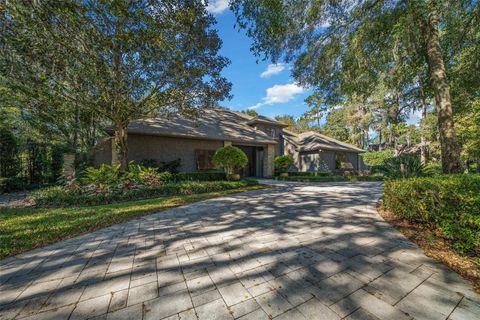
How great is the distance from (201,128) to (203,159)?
219cm

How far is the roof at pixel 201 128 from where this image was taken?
1155cm

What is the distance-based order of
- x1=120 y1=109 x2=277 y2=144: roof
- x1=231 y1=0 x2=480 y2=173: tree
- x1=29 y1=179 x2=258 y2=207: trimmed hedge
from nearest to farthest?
x1=231 y1=0 x2=480 y2=173: tree, x1=29 y1=179 x2=258 y2=207: trimmed hedge, x1=120 y1=109 x2=277 y2=144: roof

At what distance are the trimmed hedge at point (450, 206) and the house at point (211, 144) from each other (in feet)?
30.8

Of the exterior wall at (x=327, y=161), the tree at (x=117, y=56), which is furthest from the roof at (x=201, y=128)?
the exterior wall at (x=327, y=161)

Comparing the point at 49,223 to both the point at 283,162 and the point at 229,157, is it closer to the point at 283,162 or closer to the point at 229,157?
the point at 229,157

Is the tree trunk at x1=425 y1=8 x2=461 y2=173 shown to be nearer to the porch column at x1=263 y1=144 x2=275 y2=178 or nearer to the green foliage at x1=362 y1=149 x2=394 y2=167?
the porch column at x1=263 y1=144 x2=275 y2=178

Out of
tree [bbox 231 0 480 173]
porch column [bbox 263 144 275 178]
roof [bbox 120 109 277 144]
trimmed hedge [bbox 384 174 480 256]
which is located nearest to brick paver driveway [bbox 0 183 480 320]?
trimmed hedge [bbox 384 174 480 256]

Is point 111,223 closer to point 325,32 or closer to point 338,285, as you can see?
point 338,285

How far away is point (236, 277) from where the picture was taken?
229cm

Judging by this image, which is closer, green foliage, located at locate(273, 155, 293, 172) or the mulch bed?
the mulch bed

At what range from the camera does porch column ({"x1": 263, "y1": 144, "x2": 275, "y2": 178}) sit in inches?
618

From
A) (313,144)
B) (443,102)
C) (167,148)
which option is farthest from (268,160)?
(443,102)

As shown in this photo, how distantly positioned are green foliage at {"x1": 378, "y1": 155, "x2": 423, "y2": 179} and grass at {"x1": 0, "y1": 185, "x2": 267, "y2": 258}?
277 inches

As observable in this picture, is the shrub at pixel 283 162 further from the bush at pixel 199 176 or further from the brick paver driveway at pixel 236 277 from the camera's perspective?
the brick paver driveway at pixel 236 277
